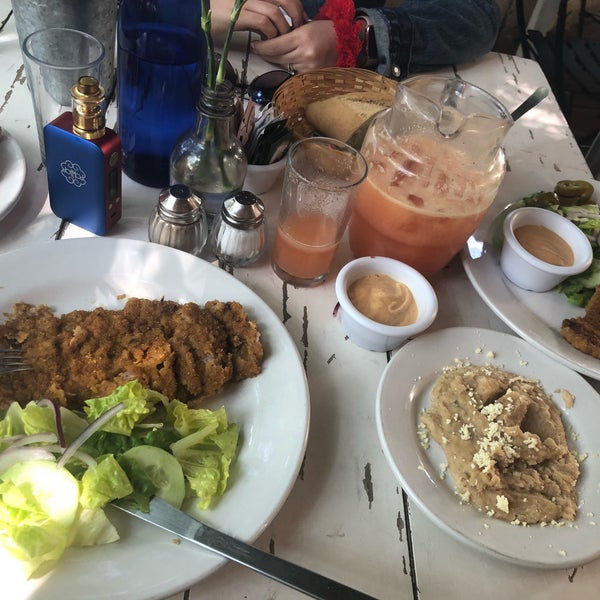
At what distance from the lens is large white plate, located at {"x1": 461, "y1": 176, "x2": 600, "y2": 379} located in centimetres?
107

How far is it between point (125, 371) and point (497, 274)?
740 millimetres

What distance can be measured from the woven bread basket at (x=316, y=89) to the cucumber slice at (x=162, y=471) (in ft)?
2.60

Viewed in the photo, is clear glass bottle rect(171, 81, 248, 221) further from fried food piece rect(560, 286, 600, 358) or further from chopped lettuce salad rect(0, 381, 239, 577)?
fried food piece rect(560, 286, 600, 358)

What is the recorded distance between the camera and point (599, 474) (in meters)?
0.92

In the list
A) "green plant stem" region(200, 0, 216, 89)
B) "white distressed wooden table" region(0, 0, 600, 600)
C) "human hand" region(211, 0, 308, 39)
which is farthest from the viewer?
"human hand" region(211, 0, 308, 39)

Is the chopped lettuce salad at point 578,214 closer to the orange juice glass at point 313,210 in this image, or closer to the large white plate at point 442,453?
the large white plate at point 442,453

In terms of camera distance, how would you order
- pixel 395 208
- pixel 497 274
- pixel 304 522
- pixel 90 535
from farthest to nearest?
pixel 497 274
pixel 395 208
pixel 304 522
pixel 90 535

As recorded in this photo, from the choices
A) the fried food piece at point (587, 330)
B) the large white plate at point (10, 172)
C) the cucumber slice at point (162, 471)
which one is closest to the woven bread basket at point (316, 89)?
the large white plate at point (10, 172)

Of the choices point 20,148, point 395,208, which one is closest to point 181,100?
point 20,148

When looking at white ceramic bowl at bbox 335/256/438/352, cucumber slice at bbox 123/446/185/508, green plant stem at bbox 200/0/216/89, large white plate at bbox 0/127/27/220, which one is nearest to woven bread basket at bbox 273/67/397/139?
green plant stem at bbox 200/0/216/89

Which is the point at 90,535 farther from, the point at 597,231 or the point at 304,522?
the point at 597,231

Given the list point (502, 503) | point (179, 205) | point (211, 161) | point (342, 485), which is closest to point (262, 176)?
point (211, 161)

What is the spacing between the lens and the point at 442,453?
0.91m

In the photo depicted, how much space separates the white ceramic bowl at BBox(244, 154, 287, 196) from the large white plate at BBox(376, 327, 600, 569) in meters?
0.47
